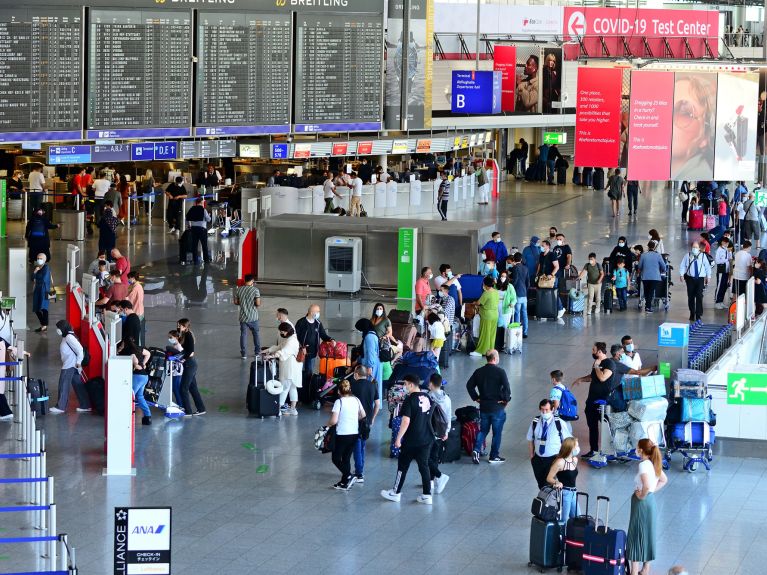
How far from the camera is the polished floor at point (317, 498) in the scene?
12.0 meters

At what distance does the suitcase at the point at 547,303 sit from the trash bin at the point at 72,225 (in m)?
11.7

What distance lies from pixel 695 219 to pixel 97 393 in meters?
22.4

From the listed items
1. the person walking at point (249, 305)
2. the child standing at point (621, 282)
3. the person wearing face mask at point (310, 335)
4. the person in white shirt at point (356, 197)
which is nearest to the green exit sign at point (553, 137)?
the person in white shirt at point (356, 197)

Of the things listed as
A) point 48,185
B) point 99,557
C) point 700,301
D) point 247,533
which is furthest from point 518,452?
point 48,185

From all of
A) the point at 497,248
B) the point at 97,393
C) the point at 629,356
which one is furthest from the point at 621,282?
the point at 97,393

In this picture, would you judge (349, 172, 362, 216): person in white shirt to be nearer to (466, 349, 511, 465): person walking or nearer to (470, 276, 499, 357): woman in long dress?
(470, 276, 499, 357): woman in long dress

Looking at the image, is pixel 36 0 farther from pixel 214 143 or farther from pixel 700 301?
pixel 700 301

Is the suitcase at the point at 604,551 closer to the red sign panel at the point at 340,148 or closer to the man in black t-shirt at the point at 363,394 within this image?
the man in black t-shirt at the point at 363,394

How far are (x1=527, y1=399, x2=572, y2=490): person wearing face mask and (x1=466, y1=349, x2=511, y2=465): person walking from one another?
1.32 m

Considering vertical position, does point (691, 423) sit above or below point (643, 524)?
above

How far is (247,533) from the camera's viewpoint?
492 inches

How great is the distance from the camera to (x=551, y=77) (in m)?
48.2

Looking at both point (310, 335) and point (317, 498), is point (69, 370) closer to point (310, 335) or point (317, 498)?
point (310, 335)

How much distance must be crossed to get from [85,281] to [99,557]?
25.5 ft
